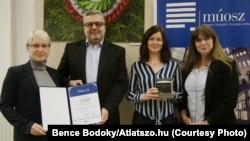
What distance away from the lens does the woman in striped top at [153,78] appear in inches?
113

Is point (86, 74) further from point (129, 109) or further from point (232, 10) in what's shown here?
point (232, 10)

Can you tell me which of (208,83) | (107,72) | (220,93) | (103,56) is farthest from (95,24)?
(220,93)

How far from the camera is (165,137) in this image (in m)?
2.13

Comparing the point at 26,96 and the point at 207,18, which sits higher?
the point at 207,18

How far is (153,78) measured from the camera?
2.88 meters

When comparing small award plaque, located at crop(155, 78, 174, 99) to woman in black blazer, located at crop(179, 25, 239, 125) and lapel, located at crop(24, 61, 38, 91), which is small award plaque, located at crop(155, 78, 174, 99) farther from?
lapel, located at crop(24, 61, 38, 91)

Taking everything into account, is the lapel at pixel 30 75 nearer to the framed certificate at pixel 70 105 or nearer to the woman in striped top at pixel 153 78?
the framed certificate at pixel 70 105

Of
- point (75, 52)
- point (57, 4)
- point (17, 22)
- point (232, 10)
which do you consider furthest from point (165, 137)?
point (17, 22)

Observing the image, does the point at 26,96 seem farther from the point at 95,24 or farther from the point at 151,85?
the point at 151,85

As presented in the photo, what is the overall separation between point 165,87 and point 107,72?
0.50 m

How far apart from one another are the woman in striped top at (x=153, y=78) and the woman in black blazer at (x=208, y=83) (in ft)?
0.42

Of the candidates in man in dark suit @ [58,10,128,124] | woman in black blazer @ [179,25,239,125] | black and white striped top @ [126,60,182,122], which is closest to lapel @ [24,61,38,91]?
man in dark suit @ [58,10,128,124]

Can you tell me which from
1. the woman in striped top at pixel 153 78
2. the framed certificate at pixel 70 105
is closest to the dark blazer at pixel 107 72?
the woman in striped top at pixel 153 78

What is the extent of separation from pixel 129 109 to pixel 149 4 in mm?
1049
